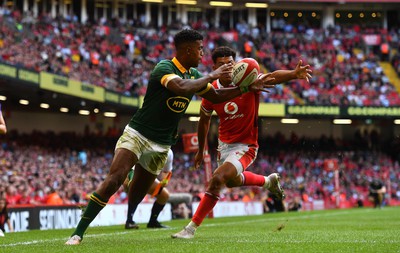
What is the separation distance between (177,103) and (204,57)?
34.9 meters

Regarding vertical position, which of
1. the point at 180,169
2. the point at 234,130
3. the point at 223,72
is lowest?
the point at 180,169

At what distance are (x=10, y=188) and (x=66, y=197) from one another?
2908 millimetres

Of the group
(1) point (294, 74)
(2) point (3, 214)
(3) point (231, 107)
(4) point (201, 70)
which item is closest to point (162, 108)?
(1) point (294, 74)

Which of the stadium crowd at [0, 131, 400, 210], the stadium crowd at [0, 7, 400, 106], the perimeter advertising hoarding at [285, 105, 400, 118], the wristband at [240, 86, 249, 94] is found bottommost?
the stadium crowd at [0, 131, 400, 210]

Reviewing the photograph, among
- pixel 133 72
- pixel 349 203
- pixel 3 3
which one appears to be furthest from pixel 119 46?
pixel 349 203

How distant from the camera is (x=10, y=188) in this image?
843 inches

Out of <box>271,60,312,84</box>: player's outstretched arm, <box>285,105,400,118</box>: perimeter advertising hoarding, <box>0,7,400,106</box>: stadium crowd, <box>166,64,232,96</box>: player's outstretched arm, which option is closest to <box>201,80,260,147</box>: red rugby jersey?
<box>271,60,312,84</box>: player's outstretched arm

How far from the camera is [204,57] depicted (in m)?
44.2

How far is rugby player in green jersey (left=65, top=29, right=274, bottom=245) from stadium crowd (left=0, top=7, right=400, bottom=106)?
64.9 feet

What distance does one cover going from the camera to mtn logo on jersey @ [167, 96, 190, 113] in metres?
9.48

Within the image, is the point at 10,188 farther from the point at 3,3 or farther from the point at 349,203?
the point at 349,203

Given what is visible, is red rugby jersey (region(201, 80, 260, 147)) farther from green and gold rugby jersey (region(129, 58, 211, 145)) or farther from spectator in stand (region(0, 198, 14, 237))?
spectator in stand (region(0, 198, 14, 237))

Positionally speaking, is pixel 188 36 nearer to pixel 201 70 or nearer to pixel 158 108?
pixel 158 108

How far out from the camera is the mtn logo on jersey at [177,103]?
948 centimetres
